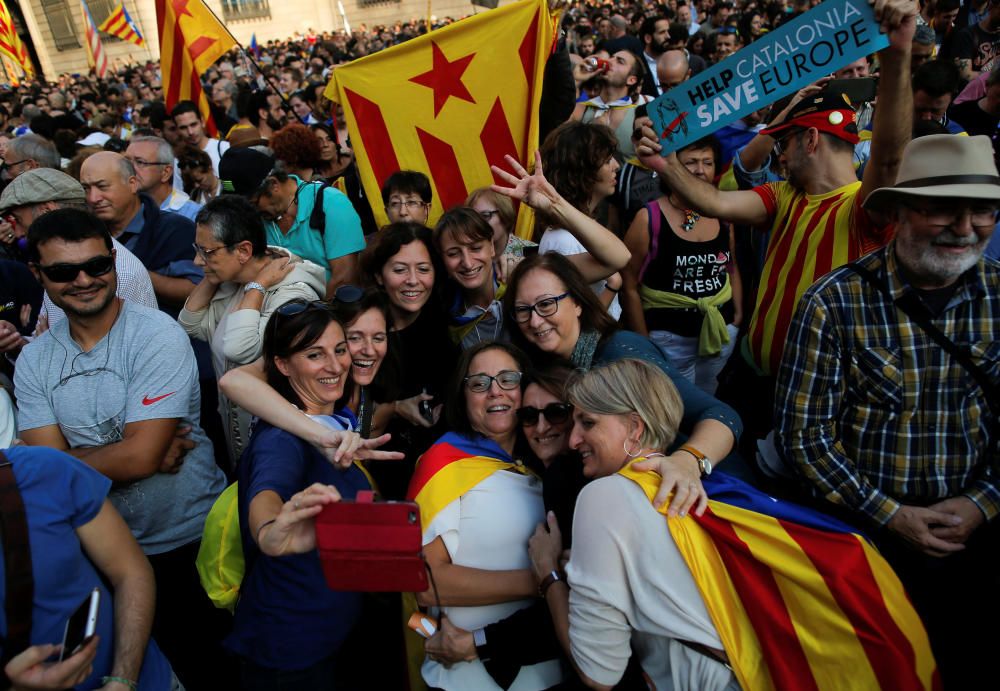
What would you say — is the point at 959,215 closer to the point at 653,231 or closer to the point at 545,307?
the point at 545,307

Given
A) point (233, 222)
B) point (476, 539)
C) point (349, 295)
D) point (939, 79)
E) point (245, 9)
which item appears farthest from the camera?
point (245, 9)

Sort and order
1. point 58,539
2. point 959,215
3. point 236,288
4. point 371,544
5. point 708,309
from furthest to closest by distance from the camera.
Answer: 1. point 708,309
2. point 236,288
3. point 959,215
4. point 58,539
5. point 371,544

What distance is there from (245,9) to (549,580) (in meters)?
42.6

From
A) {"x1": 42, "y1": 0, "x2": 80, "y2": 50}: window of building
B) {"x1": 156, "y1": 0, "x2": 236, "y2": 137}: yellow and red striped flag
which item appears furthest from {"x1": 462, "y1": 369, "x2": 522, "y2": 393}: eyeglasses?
{"x1": 42, "y1": 0, "x2": 80, "y2": 50}: window of building

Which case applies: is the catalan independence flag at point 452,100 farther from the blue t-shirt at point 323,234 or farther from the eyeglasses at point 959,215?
the eyeglasses at point 959,215

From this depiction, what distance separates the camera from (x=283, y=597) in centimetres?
206

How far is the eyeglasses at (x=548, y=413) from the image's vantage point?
93.0 inches

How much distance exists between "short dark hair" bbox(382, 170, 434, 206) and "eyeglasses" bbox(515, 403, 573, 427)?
2.01 meters

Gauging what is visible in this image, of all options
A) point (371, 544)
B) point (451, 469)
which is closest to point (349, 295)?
point (451, 469)

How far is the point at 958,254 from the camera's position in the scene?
1.94m

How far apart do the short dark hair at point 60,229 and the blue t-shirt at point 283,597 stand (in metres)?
1.15

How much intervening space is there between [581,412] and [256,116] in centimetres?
715

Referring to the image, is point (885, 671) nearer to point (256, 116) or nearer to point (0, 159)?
point (256, 116)

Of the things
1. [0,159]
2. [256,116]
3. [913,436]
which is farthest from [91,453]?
[0,159]
